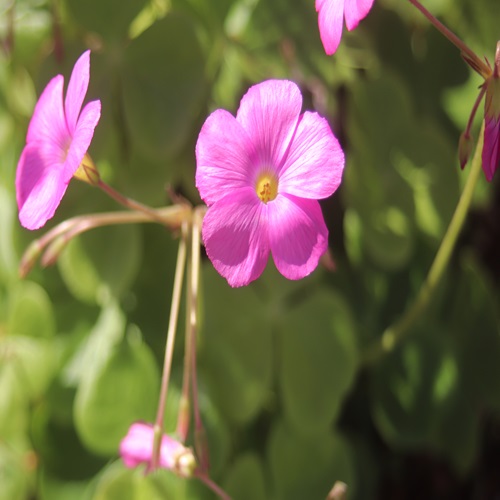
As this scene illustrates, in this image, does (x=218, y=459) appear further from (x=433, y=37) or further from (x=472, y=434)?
(x=433, y=37)

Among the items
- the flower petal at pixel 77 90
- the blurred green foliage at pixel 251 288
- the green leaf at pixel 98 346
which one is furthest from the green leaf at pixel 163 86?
the flower petal at pixel 77 90

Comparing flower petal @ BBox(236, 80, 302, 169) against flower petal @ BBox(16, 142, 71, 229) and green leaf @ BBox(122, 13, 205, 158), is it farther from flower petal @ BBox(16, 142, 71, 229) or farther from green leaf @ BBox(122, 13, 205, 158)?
green leaf @ BBox(122, 13, 205, 158)

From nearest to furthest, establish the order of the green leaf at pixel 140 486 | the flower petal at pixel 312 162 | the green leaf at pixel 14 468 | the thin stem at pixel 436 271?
the flower petal at pixel 312 162
the thin stem at pixel 436 271
the green leaf at pixel 140 486
the green leaf at pixel 14 468

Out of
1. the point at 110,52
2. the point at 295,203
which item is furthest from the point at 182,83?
the point at 295,203

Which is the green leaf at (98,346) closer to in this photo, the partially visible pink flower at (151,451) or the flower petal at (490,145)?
the partially visible pink flower at (151,451)

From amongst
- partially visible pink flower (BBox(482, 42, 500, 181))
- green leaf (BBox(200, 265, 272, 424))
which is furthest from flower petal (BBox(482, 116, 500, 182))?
green leaf (BBox(200, 265, 272, 424))

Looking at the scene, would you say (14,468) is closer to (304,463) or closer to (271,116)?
(304,463)
